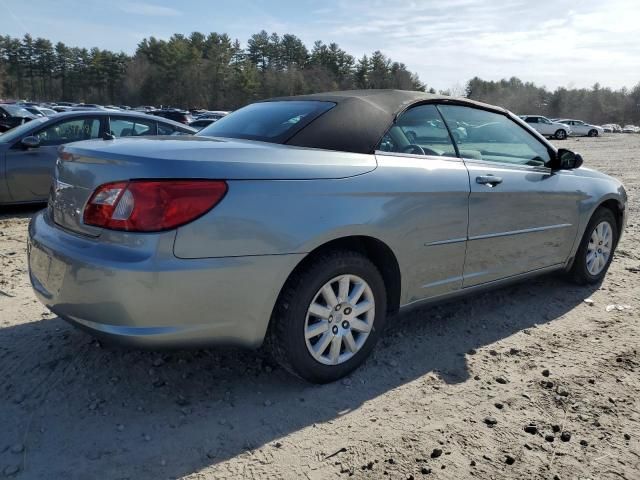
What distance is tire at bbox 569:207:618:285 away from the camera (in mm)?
4520

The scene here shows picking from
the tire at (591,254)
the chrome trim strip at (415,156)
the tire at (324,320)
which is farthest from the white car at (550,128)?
the tire at (324,320)

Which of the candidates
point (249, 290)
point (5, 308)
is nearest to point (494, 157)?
point (249, 290)

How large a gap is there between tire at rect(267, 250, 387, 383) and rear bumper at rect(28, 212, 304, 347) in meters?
0.12

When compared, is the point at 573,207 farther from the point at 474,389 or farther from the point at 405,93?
the point at 474,389

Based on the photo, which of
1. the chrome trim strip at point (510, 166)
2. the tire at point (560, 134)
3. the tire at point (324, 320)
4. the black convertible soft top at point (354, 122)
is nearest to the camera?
the tire at point (324, 320)

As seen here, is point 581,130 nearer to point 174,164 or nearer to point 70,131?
point 70,131

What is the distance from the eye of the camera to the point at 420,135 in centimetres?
338

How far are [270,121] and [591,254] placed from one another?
3098mm

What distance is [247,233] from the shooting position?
239cm

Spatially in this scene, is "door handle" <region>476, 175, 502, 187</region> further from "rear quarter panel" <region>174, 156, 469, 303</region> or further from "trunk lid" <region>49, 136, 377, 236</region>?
"trunk lid" <region>49, 136, 377, 236</region>

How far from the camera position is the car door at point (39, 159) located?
21.9ft

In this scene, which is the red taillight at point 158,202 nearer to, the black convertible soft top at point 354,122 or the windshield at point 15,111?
the black convertible soft top at point 354,122

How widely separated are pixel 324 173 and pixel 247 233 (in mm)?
536

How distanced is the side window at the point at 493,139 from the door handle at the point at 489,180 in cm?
19
